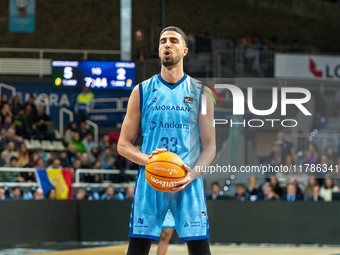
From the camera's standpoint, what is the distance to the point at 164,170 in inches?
135

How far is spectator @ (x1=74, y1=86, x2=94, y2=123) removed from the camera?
16844mm

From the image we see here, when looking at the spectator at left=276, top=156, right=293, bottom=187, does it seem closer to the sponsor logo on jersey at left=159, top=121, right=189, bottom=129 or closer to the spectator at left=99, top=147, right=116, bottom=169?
the spectator at left=99, top=147, right=116, bottom=169

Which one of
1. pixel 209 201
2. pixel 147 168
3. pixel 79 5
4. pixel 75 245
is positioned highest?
pixel 79 5

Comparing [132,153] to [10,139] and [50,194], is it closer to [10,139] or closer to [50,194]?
[50,194]

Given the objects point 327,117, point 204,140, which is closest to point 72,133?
point 327,117

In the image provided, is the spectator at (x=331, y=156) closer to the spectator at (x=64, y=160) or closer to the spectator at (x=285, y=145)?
the spectator at (x=285, y=145)

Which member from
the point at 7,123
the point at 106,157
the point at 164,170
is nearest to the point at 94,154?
the point at 106,157

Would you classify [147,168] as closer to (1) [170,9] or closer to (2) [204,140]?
(2) [204,140]

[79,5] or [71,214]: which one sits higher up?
[79,5]

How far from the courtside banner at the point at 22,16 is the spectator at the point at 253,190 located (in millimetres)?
11877

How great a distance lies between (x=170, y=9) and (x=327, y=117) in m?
11.2

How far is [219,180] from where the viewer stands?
11.8m

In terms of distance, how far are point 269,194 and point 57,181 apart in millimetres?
4362

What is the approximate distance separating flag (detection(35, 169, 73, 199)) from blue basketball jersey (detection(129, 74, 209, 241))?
7847 mm
